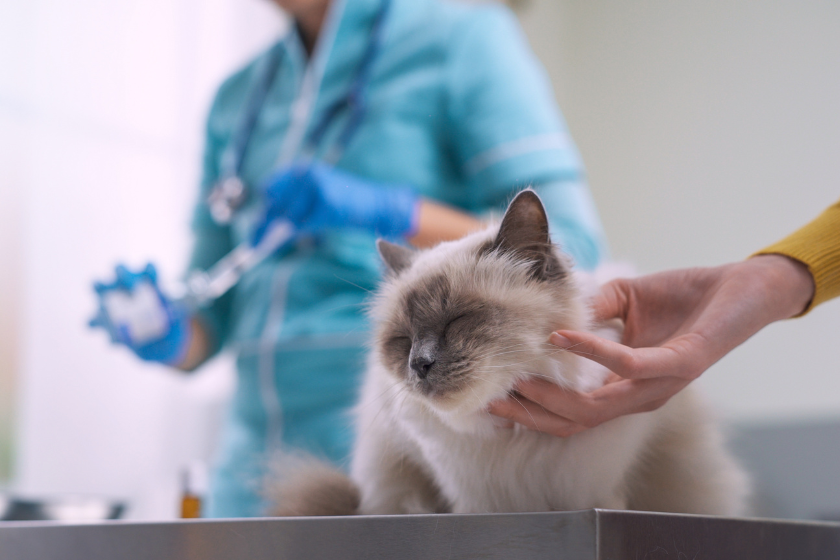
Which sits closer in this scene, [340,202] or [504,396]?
[504,396]

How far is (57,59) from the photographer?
1.80 meters

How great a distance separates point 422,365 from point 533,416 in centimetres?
10

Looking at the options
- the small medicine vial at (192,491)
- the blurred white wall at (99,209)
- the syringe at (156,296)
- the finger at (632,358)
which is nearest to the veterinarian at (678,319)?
the finger at (632,358)

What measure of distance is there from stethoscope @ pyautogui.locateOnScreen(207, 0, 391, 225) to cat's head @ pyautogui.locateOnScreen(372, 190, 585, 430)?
0.67 meters

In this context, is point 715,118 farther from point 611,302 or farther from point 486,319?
point 486,319

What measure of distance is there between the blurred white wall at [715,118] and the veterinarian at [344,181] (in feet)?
0.56

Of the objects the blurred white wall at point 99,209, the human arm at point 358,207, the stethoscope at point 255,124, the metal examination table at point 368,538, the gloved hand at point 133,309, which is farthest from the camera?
the blurred white wall at point 99,209

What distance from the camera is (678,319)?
0.62 metres

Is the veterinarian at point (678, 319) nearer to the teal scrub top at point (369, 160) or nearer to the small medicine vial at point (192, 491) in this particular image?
the teal scrub top at point (369, 160)

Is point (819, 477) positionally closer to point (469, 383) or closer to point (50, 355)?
point (469, 383)

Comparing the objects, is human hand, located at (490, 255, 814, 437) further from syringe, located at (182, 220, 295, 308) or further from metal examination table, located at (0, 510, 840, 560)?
syringe, located at (182, 220, 295, 308)

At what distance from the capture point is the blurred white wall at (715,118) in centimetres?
71

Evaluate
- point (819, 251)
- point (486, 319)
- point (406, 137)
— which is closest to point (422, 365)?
point (486, 319)

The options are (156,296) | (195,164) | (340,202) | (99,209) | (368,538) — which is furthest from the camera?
(195,164)
